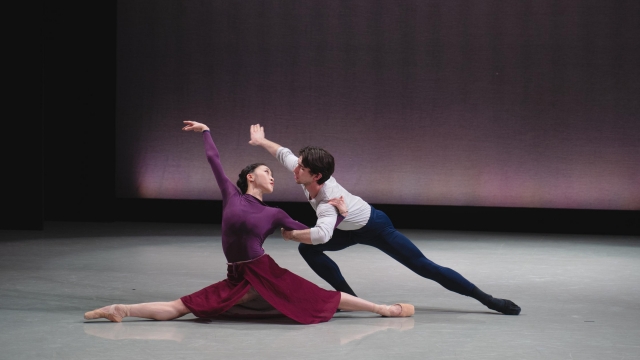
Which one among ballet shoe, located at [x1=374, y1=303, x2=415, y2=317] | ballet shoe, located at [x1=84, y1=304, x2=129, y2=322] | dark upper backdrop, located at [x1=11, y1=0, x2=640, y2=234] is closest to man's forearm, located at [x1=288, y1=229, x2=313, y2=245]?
ballet shoe, located at [x1=374, y1=303, x2=415, y2=317]

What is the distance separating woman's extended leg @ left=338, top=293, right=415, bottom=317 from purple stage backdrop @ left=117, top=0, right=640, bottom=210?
4.82 meters

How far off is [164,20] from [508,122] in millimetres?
3993

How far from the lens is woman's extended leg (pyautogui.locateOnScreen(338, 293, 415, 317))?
3.64 meters

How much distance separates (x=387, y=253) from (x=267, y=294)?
0.68 meters

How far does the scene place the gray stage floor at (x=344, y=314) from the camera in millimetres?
3098

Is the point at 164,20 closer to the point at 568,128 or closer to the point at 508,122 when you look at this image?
the point at 508,122

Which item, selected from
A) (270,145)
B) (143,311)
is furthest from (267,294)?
(270,145)

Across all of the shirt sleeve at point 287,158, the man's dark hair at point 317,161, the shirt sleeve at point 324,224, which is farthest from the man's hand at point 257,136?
the shirt sleeve at point 324,224

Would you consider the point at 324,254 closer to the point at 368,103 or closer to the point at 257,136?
the point at 257,136

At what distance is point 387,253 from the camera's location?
3.86m

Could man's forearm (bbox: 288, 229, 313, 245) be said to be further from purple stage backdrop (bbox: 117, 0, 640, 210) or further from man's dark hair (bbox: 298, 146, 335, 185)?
purple stage backdrop (bbox: 117, 0, 640, 210)

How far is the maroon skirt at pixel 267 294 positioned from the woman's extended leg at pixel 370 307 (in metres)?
0.07

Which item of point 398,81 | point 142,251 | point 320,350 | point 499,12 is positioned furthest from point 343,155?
point 320,350

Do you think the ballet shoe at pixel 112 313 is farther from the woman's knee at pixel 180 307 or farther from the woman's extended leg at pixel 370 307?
the woman's extended leg at pixel 370 307
